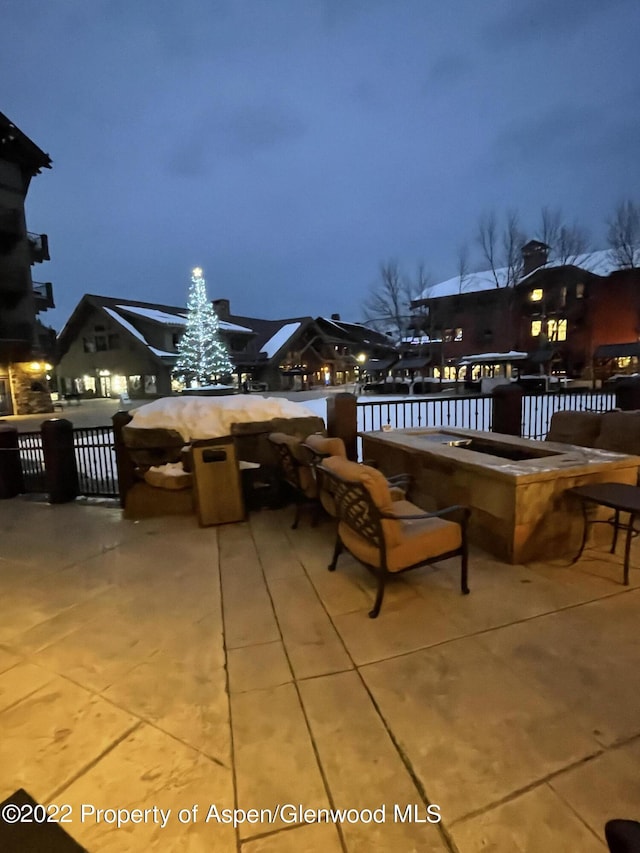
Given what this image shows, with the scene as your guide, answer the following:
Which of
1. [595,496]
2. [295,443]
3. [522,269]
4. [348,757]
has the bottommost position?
[348,757]

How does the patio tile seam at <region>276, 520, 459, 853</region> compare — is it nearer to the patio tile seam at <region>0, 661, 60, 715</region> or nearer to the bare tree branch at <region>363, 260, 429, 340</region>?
the patio tile seam at <region>0, 661, 60, 715</region>

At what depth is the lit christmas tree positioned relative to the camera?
1910 cm

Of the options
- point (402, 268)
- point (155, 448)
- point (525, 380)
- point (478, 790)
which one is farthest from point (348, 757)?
point (402, 268)

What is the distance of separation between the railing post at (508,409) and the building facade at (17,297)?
22.0 meters

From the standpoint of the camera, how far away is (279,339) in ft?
103

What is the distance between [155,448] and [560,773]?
15.7 ft

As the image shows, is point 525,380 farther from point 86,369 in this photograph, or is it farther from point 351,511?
point 86,369

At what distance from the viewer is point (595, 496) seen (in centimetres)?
324

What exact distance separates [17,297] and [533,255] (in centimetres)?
3204

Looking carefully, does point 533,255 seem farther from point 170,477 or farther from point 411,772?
point 411,772

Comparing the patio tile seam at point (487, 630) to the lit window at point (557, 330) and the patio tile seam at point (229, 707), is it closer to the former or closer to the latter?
the patio tile seam at point (229, 707)

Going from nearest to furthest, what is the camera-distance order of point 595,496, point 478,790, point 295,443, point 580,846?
point 580,846, point 478,790, point 595,496, point 295,443

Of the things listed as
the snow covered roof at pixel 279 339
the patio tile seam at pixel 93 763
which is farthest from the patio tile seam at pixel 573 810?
the snow covered roof at pixel 279 339

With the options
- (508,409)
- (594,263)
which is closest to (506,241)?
(594,263)
